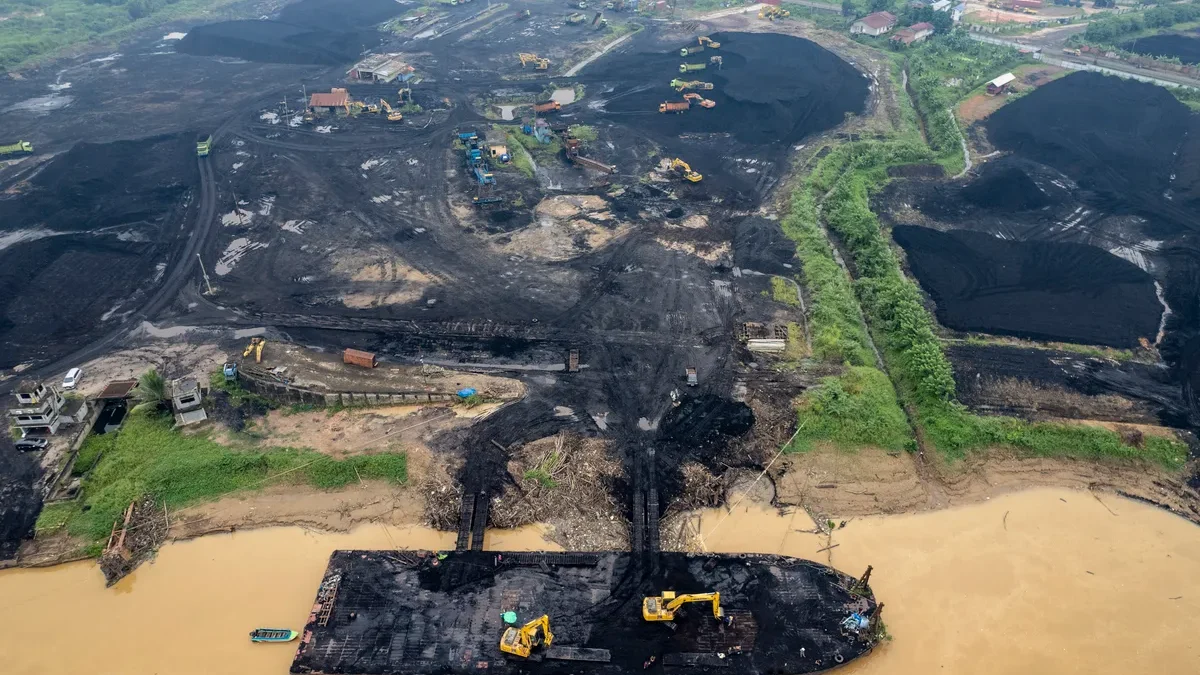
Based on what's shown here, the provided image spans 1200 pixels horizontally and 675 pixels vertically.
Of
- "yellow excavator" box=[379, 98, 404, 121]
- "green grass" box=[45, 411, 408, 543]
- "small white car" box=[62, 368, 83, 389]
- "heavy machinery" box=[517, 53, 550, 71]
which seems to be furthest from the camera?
"heavy machinery" box=[517, 53, 550, 71]

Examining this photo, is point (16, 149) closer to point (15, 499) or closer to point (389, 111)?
point (389, 111)

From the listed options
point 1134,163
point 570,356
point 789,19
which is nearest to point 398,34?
point 789,19

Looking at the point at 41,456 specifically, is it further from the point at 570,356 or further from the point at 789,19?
the point at 789,19

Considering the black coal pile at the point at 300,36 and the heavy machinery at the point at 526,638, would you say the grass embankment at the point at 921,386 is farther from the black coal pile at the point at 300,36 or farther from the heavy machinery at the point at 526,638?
the black coal pile at the point at 300,36

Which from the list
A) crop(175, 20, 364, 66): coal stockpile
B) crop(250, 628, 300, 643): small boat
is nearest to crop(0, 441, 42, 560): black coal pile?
crop(250, 628, 300, 643): small boat

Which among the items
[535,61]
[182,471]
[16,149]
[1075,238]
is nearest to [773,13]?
[535,61]

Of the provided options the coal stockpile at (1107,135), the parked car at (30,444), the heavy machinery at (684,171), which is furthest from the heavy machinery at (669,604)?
the coal stockpile at (1107,135)

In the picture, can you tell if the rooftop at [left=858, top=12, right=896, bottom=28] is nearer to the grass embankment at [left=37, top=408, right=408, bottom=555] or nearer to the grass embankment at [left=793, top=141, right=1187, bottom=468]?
the grass embankment at [left=793, top=141, right=1187, bottom=468]
